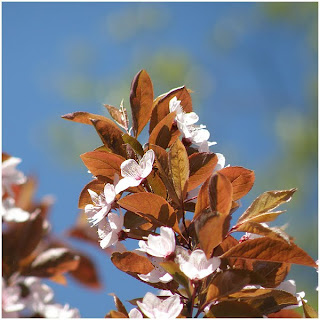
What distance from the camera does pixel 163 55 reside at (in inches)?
352

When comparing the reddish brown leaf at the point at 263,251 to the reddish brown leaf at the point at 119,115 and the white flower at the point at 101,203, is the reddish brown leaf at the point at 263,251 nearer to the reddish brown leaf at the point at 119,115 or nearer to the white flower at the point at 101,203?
the white flower at the point at 101,203

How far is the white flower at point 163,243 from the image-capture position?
65cm

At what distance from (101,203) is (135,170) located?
0.07 metres

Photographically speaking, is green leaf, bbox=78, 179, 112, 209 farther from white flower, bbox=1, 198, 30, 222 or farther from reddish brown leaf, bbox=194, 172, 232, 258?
white flower, bbox=1, 198, 30, 222

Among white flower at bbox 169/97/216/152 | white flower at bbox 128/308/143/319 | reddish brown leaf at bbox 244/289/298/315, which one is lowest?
white flower at bbox 128/308/143/319

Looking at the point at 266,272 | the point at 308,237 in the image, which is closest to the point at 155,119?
the point at 266,272

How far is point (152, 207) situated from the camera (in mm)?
704

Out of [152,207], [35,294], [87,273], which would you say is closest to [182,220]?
[152,207]

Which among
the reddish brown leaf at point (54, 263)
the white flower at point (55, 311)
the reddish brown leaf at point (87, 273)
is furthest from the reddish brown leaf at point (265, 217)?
the reddish brown leaf at point (87, 273)

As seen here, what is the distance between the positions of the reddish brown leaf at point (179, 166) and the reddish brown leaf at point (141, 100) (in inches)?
5.9

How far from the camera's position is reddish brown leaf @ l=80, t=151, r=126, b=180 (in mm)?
758

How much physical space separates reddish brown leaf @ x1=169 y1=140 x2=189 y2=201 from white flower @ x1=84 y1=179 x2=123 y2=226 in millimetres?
78

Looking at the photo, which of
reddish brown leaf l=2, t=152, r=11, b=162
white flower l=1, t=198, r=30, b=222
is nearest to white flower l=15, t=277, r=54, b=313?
white flower l=1, t=198, r=30, b=222

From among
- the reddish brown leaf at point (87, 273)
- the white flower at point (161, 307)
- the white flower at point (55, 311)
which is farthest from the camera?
the reddish brown leaf at point (87, 273)
